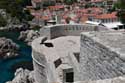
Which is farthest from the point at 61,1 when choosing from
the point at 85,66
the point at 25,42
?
the point at 85,66

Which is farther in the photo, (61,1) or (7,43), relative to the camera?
(61,1)

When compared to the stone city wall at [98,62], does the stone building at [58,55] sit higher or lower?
lower

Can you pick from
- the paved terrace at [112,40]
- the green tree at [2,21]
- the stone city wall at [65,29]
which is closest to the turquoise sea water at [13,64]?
the stone city wall at [65,29]

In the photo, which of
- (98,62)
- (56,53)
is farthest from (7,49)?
(98,62)

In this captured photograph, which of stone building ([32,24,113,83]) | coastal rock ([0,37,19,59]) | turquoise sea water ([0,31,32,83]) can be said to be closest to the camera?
stone building ([32,24,113,83])

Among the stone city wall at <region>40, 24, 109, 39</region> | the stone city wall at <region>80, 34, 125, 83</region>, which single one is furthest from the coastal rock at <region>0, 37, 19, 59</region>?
the stone city wall at <region>80, 34, 125, 83</region>

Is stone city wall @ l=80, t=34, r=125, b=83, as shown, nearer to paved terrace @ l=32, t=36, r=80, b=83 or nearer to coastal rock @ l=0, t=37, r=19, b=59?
paved terrace @ l=32, t=36, r=80, b=83

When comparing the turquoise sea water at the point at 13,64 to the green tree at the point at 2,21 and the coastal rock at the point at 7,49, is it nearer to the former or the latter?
the coastal rock at the point at 7,49

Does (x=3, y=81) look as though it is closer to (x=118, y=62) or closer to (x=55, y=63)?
(x=55, y=63)

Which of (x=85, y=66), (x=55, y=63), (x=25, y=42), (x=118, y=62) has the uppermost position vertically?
(x=118, y=62)
